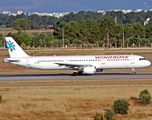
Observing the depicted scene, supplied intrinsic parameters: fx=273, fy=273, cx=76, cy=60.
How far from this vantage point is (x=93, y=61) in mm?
45250

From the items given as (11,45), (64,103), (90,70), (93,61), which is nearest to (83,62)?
(93,61)

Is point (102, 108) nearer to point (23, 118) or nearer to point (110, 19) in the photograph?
point (23, 118)

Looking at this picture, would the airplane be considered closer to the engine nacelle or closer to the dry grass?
the engine nacelle

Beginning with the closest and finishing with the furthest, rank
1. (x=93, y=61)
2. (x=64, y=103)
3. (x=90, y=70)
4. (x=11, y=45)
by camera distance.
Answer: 1. (x=64, y=103)
2. (x=90, y=70)
3. (x=93, y=61)
4. (x=11, y=45)

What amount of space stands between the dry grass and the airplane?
12.1m

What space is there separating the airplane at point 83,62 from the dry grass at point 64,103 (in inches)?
477

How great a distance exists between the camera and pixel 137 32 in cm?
13262

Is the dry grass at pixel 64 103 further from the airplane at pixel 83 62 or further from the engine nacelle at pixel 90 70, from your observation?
the airplane at pixel 83 62

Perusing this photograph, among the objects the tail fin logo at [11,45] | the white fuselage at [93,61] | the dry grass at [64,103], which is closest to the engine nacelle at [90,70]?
the white fuselage at [93,61]

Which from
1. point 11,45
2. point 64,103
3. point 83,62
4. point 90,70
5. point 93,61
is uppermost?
point 11,45

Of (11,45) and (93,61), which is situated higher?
(11,45)

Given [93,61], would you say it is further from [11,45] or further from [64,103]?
[64,103]

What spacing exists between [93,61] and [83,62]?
1.70 meters

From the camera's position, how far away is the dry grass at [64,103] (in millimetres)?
22312
